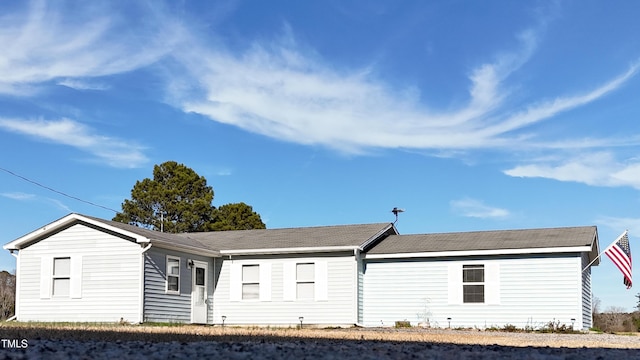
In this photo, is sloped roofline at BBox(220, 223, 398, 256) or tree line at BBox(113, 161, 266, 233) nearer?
sloped roofline at BBox(220, 223, 398, 256)

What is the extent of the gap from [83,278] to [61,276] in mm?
868

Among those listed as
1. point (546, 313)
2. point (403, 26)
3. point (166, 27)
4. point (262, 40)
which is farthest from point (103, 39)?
A: point (546, 313)

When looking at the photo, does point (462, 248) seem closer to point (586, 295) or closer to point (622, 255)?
point (586, 295)

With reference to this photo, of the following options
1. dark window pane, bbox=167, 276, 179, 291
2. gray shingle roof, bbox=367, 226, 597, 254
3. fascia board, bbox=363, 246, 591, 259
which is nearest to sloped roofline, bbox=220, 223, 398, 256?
gray shingle roof, bbox=367, 226, 597, 254

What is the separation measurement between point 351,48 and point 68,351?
18.9m

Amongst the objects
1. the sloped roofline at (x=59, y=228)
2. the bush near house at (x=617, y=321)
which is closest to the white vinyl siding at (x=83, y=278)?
the sloped roofline at (x=59, y=228)

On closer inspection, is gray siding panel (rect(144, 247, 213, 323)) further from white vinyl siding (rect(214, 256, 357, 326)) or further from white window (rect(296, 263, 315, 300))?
white window (rect(296, 263, 315, 300))

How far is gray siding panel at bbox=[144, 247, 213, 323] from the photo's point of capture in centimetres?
2275

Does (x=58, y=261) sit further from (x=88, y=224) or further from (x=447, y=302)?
(x=447, y=302)

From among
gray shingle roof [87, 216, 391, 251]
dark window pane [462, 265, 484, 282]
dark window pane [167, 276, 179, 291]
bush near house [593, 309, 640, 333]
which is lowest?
bush near house [593, 309, 640, 333]

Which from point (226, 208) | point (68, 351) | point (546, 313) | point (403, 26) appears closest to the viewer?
point (68, 351)

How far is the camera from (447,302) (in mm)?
22891

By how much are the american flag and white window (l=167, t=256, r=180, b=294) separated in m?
13.0

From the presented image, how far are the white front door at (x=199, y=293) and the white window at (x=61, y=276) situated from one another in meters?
3.80
